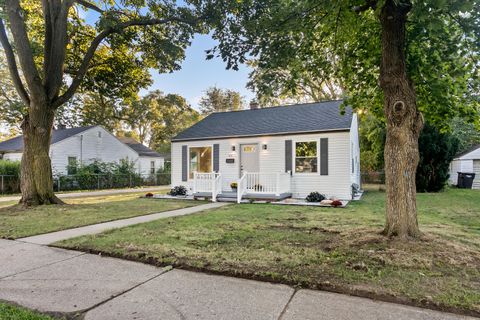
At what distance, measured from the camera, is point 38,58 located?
11891 mm

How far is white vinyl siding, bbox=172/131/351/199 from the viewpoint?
35.2 ft

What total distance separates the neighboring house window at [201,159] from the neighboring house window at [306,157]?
449 centimetres

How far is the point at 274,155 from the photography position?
12.0 meters

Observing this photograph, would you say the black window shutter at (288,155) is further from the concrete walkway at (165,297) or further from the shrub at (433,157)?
the concrete walkway at (165,297)

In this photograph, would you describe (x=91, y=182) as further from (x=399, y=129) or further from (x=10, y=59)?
(x=399, y=129)

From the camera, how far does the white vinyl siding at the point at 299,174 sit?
1074cm

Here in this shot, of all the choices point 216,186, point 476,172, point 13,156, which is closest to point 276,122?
point 216,186

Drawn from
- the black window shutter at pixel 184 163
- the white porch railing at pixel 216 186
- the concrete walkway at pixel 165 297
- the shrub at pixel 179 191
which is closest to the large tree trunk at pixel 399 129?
the concrete walkway at pixel 165 297

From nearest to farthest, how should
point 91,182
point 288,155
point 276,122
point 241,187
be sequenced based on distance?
point 241,187, point 288,155, point 276,122, point 91,182

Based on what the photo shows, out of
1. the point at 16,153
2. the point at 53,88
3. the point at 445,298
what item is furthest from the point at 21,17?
the point at 16,153

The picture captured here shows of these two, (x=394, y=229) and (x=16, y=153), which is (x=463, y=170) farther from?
(x=16, y=153)

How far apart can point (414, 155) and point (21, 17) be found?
1163cm

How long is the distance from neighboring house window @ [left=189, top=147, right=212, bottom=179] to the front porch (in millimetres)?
1850

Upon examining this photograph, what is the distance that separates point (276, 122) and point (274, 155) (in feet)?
5.71
